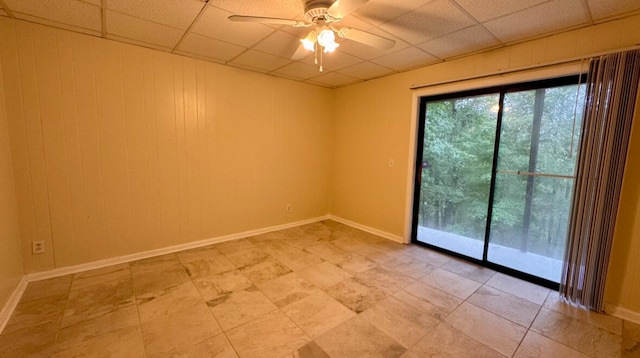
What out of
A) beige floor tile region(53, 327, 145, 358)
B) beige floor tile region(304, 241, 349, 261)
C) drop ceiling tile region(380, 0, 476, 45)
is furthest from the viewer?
beige floor tile region(304, 241, 349, 261)

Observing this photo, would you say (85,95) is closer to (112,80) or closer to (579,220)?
(112,80)

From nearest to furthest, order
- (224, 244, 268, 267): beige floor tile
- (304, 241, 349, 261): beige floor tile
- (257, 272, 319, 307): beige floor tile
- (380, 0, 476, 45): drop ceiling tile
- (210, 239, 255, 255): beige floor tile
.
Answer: (380, 0, 476, 45): drop ceiling tile < (257, 272, 319, 307): beige floor tile < (224, 244, 268, 267): beige floor tile < (304, 241, 349, 261): beige floor tile < (210, 239, 255, 255): beige floor tile

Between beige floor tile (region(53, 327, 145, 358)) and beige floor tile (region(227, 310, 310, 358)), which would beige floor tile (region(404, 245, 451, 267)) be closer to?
beige floor tile (region(227, 310, 310, 358))

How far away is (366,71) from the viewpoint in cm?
362

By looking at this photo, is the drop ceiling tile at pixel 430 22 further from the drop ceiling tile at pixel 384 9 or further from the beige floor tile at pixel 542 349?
the beige floor tile at pixel 542 349

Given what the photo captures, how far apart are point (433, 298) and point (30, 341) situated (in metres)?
3.01

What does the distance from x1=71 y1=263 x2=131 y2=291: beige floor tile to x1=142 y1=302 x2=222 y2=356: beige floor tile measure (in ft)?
3.13

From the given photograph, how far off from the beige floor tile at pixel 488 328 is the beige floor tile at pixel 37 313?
3.03 m

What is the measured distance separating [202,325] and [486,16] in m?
3.23

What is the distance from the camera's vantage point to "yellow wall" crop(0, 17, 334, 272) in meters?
2.44

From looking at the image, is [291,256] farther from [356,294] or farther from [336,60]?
[336,60]

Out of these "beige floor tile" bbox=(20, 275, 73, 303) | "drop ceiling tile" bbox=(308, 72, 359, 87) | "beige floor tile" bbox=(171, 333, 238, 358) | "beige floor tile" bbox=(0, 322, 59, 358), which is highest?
"drop ceiling tile" bbox=(308, 72, 359, 87)

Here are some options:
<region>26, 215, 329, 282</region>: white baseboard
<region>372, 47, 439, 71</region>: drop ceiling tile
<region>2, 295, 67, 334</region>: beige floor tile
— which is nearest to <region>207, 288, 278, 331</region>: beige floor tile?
<region>2, 295, 67, 334</region>: beige floor tile

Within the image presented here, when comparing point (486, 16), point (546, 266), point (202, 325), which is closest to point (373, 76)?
point (486, 16)
